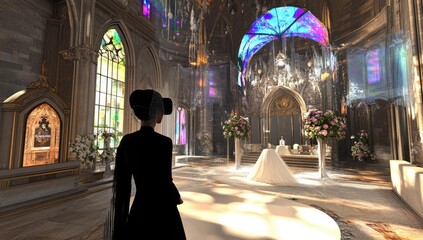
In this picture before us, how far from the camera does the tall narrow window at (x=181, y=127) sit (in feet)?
49.4

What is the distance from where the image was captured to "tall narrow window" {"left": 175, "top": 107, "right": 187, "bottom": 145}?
15.1 m

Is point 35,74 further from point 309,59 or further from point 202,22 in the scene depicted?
point 309,59

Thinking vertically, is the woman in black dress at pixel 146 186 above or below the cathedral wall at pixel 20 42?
below

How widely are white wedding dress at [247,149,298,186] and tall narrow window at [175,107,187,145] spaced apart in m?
9.46

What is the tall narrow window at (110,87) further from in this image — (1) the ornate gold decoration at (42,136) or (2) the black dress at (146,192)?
(2) the black dress at (146,192)

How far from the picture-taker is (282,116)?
14227 mm

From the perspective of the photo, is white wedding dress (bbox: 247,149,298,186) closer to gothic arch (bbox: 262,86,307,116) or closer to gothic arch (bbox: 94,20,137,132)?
gothic arch (bbox: 94,20,137,132)

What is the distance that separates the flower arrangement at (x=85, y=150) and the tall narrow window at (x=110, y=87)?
3.54 m

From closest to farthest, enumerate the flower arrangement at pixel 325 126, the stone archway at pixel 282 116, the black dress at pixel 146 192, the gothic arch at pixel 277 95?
the black dress at pixel 146 192
the flower arrangement at pixel 325 126
the gothic arch at pixel 277 95
the stone archway at pixel 282 116

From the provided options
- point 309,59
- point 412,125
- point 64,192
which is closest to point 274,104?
point 309,59

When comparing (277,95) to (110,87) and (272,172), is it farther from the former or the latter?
(110,87)

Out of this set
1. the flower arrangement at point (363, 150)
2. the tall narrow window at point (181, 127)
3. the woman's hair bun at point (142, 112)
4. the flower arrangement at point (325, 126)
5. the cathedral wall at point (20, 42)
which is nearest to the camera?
the woman's hair bun at point (142, 112)

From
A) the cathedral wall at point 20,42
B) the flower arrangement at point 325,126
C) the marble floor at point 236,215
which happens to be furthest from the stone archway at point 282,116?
the cathedral wall at point 20,42

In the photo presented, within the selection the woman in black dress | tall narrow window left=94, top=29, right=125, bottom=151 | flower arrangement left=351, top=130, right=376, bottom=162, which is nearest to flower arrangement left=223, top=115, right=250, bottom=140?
tall narrow window left=94, top=29, right=125, bottom=151
